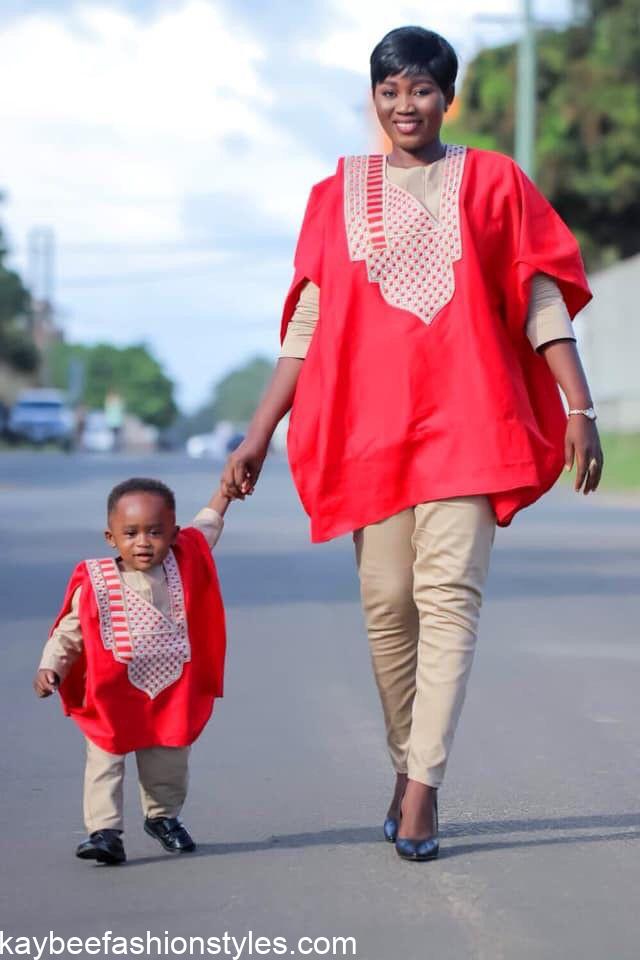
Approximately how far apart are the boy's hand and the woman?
652mm

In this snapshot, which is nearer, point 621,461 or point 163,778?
point 163,778

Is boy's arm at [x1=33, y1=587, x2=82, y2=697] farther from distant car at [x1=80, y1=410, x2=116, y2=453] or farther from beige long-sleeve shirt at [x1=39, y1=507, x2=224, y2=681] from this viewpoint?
distant car at [x1=80, y1=410, x2=116, y2=453]

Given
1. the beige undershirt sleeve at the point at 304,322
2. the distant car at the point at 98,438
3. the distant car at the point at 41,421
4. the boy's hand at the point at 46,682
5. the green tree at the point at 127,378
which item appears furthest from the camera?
the green tree at the point at 127,378

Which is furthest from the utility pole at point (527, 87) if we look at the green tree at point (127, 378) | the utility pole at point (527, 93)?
the green tree at point (127, 378)

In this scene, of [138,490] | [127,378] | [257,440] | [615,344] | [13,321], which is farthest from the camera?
[127,378]

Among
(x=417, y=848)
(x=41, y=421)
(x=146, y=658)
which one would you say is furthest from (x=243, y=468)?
(x=41, y=421)

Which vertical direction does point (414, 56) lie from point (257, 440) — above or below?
above

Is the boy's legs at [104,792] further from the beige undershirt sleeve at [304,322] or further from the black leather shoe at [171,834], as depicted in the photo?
the beige undershirt sleeve at [304,322]

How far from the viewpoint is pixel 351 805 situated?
224 inches

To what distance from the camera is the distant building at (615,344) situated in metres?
35.8

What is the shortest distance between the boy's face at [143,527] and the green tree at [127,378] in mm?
169784

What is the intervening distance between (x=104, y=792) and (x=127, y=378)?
177 m

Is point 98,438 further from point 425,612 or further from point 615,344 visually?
point 425,612

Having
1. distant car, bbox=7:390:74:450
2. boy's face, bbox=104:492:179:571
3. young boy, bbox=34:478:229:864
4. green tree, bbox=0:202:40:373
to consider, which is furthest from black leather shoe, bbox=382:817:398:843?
green tree, bbox=0:202:40:373
